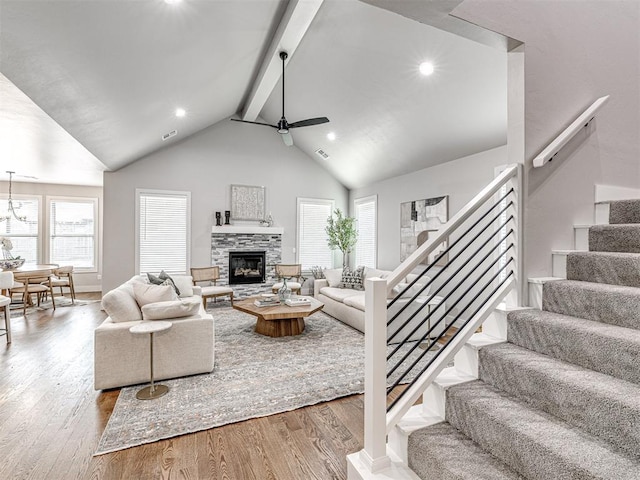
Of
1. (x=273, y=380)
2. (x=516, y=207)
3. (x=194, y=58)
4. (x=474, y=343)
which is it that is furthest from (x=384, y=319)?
(x=194, y=58)

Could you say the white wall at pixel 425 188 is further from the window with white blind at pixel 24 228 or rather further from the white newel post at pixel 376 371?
the window with white blind at pixel 24 228

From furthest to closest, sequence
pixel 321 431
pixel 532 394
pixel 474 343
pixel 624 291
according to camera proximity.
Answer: pixel 321 431
pixel 474 343
pixel 624 291
pixel 532 394

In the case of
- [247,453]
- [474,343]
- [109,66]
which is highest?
[109,66]

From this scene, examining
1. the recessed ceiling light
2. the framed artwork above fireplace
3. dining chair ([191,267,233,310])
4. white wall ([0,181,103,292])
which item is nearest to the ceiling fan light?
the recessed ceiling light

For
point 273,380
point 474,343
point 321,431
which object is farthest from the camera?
point 273,380

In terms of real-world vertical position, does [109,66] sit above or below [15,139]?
above

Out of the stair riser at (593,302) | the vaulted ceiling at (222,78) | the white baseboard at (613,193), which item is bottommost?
the stair riser at (593,302)

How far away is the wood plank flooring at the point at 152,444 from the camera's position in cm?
188

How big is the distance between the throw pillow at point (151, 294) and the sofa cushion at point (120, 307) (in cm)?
8

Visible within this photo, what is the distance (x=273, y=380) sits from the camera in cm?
304

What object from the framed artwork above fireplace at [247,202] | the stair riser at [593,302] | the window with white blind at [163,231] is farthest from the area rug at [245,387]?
the framed artwork above fireplace at [247,202]

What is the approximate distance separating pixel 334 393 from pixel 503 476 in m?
1.68

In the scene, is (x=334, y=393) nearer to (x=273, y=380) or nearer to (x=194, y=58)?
(x=273, y=380)

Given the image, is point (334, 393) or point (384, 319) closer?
point (384, 319)
